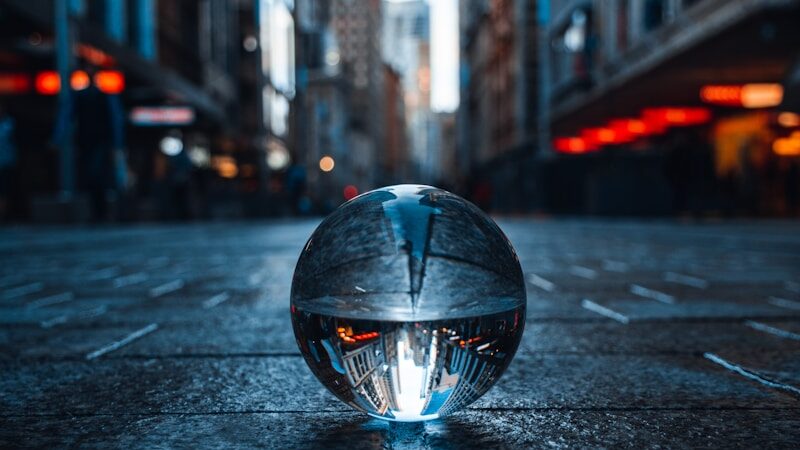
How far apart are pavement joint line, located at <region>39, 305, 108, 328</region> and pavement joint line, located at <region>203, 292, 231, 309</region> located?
51 centimetres

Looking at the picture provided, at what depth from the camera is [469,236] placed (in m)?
1.51

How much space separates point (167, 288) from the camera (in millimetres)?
4770

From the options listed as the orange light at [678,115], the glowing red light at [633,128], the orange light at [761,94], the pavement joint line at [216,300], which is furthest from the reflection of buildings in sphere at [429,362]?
the glowing red light at [633,128]

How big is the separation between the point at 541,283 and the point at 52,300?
3120mm

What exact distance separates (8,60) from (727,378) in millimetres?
19378

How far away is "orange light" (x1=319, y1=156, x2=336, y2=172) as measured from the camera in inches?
3438

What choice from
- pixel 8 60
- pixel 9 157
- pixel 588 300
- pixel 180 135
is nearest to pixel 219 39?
pixel 180 135

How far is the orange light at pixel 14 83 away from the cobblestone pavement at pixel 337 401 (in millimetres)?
15711

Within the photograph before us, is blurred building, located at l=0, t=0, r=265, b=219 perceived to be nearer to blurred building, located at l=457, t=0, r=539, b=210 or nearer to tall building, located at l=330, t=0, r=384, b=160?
blurred building, located at l=457, t=0, r=539, b=210

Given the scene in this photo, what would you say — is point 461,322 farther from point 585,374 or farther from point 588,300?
point 588,300

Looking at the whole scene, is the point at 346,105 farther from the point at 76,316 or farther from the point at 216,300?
the point at 76,316

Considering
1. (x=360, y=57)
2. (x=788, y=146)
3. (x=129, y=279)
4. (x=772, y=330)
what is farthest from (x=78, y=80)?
(x=360, y=57)

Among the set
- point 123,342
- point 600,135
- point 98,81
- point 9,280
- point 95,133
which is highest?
point 98,81

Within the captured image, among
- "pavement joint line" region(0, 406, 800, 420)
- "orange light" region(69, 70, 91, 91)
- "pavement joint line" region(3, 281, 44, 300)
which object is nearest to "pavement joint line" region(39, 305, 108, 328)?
"pavement joint line" region(3, 281, 44, 300)
